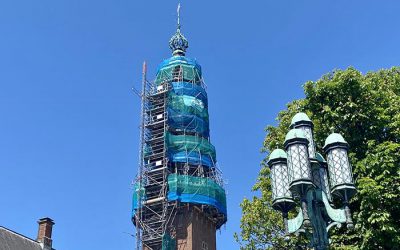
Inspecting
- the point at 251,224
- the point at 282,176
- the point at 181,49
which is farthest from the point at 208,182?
the point at 282,176

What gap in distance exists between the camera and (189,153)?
59.7 metres

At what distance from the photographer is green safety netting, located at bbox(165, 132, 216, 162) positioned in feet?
196

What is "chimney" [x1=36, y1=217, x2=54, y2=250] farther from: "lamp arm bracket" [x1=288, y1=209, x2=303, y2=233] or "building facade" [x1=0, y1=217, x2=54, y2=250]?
"lamp arm bracket" [x1=288, y1=209, x2=303, y2=233]

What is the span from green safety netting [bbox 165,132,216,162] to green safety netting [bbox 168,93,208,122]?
133 inches

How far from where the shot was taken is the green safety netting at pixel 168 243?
5458 cm

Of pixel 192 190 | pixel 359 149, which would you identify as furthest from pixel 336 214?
pixel 192 190

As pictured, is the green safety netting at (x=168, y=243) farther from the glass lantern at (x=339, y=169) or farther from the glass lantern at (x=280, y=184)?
the glass lantern at (x=339, y=169)

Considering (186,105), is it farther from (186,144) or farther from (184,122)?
(186,144)

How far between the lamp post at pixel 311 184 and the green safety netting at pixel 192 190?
44.8m

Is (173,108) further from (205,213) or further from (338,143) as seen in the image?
(338,143)

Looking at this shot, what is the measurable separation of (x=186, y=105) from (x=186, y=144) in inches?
209

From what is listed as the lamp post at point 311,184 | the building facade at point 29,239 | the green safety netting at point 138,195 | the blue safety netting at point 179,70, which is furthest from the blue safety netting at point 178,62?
the lamp post at point 311,184

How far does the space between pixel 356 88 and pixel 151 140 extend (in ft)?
137

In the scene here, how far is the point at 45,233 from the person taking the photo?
1325 inches
